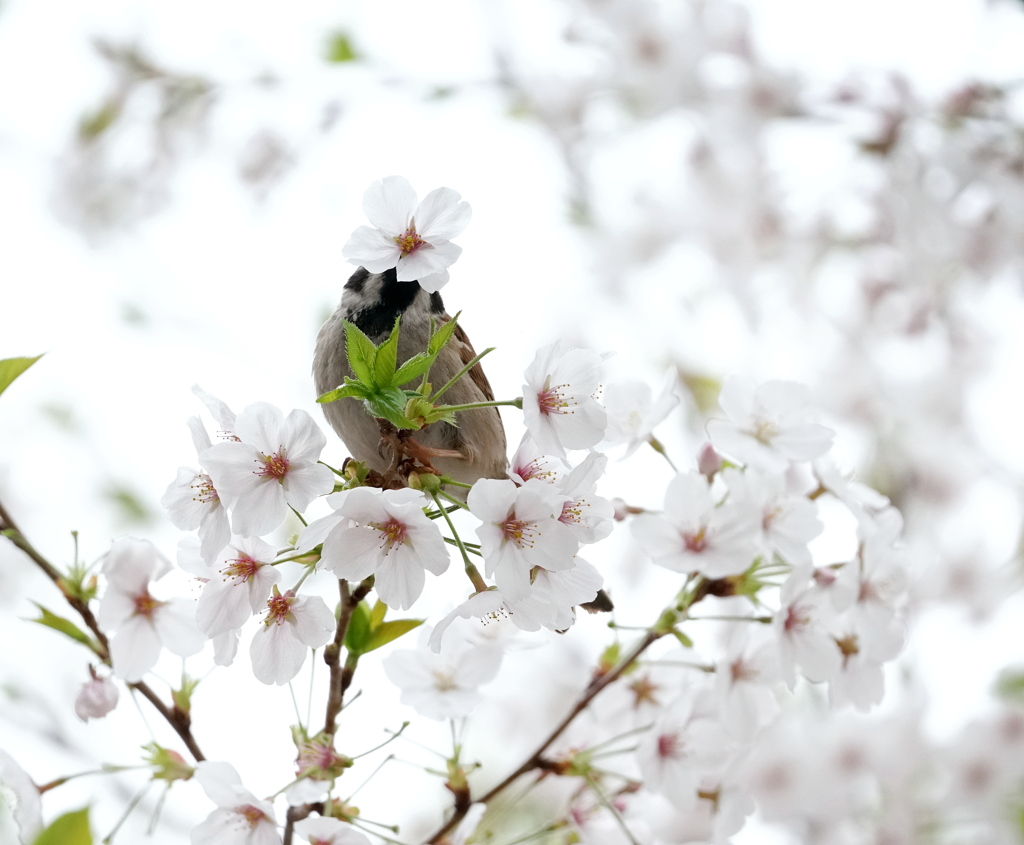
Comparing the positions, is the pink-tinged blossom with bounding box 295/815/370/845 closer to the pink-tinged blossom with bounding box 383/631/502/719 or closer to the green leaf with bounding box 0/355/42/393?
the pink-tinged blossom with bounding box 383/631/502/719

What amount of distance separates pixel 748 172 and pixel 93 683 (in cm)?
286

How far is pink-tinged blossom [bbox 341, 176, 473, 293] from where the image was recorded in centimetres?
102

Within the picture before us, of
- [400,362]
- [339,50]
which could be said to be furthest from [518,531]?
[339,50]

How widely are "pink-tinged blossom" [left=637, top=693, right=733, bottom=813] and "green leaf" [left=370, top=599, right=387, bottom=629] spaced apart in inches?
16.0

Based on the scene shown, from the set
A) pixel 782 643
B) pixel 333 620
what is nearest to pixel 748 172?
pixel 782 643

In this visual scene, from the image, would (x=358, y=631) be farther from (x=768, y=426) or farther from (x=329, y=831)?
(x=768, y=426)

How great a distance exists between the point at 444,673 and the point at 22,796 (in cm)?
52

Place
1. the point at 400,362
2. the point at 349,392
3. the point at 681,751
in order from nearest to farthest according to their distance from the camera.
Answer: the point at 349,392
the point at 681,751
the point at 400,362

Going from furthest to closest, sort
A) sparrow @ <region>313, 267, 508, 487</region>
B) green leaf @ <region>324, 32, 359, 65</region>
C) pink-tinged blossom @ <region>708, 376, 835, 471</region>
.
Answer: green leaf @ <region>324, 32, 359, 65</region>
sparrow @ <region>313, 267, 508, 487</region>
pink-tinged blossom @ <region>708, 376, 835, 471</region>

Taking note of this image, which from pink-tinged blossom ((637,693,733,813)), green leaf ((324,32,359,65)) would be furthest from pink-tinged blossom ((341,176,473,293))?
green leaf ((324,32,359,65))

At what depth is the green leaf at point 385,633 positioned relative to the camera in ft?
3.63

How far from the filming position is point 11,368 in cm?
107

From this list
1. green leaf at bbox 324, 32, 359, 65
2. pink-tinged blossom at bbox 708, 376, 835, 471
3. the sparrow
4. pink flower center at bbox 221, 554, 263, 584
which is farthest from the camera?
green leaf at bbox 324, 32, 359, 65

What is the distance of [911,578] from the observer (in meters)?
1.28
